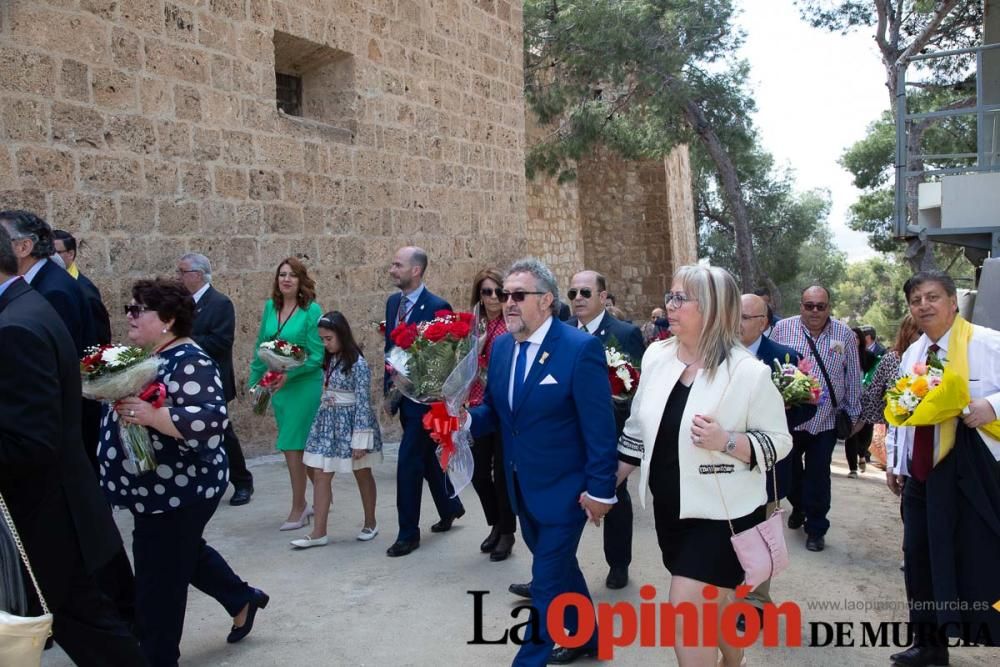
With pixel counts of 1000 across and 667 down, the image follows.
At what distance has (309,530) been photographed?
6.21m

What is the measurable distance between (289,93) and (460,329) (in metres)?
5.88

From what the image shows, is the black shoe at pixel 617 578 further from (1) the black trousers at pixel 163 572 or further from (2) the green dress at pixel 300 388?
(1) the black trousers at pixel 163 572

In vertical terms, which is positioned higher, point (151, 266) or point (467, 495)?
point (151, 266)

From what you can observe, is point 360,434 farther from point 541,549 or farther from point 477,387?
point 541,549

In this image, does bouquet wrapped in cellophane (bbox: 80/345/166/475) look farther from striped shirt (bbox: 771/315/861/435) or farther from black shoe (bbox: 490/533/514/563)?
striped shirt (bbox: 771/315/861/435)

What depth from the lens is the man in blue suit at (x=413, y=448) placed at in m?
5.75

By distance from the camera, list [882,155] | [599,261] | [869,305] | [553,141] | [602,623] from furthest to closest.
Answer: [869,305] < [882,155] < [599,261] < [553,141] < [602,623]

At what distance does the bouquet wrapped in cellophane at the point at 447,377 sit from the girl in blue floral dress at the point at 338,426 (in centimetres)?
124

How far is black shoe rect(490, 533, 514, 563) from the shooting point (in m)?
5.61

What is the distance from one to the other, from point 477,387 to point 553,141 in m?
12.7

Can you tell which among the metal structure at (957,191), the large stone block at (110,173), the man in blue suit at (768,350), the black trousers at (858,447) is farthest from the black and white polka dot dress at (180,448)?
the metal structure at (957,191)

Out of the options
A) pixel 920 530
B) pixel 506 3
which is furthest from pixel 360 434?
pixel 506 3

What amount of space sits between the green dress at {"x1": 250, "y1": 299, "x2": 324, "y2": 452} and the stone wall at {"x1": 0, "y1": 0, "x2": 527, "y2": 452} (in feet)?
5.56

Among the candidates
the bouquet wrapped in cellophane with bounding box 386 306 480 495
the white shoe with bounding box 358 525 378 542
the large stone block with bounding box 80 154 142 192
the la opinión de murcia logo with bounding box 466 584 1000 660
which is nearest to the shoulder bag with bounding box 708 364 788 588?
the la opinión de murcia logo with bounding box 466 584 1000 660
